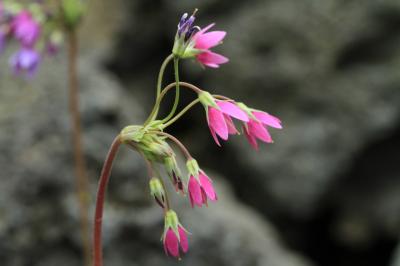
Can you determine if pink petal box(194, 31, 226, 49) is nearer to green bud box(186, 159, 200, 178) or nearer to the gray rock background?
green bud box(186, 159, 200, 178)

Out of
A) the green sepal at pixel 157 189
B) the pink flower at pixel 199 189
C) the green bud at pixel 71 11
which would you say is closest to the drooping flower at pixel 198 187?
the pink flower at pixel 199 189

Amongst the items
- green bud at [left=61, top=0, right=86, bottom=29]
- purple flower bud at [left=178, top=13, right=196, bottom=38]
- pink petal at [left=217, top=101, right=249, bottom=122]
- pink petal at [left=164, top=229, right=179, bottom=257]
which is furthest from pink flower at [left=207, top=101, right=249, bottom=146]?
green bud at [left=61, top=0, right=86, bottom=29]

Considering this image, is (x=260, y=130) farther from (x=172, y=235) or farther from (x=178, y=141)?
(x=172, y=235)

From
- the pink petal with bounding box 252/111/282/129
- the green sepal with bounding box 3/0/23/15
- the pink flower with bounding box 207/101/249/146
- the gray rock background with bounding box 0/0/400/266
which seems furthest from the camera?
the gray rock background with bounding box 0/0/400/266

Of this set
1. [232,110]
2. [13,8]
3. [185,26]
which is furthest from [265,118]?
[13,8]

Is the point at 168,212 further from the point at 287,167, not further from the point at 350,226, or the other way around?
the point at 350,226

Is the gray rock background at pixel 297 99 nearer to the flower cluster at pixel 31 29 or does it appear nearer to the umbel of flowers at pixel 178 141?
the flower cluster at pixel 31 29

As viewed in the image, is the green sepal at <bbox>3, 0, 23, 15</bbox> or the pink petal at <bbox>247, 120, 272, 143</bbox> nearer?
the pink petal at <bbox>247, 120, 272, 143</bbox>

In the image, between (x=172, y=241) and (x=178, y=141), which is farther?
(x=172, y=241)
